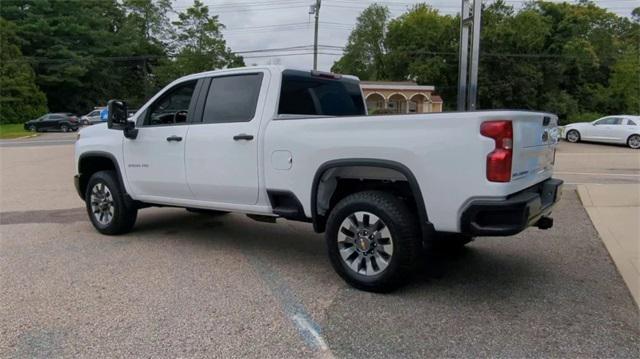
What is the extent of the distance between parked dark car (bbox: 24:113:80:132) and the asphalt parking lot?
1429 inches

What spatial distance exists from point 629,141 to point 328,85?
2113 cm

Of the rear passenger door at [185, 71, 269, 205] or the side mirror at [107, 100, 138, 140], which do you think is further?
the side mirror at [107, 100, 138, 140]

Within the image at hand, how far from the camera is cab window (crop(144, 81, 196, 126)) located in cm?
565

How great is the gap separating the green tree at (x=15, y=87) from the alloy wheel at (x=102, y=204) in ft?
152

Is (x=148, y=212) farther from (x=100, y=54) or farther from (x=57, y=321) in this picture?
(x=100, y=54)

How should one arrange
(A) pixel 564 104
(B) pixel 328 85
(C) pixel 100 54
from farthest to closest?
(C) pixel 100 54 < (A) pixel 564 104 < (B) pixel 328 85

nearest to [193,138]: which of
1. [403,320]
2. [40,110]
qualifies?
[403,320]

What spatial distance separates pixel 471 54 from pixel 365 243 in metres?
5.95

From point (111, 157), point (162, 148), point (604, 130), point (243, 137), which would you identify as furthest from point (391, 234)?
point (604, 130)

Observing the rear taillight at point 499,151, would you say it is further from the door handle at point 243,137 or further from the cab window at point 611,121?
the cab window at point 611,121

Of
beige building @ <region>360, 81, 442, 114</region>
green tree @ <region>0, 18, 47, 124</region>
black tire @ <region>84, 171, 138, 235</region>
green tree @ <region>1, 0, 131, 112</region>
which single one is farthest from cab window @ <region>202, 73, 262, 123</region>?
green tree @ <region>1, 0, 131, 112</region>

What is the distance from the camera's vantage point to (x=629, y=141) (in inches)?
862

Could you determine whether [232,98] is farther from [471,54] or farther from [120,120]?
[471,54]

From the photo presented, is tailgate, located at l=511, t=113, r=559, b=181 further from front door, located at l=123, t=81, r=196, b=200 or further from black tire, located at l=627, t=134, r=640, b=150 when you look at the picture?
black tire, located at l=627, t=134, r=640, b=150
